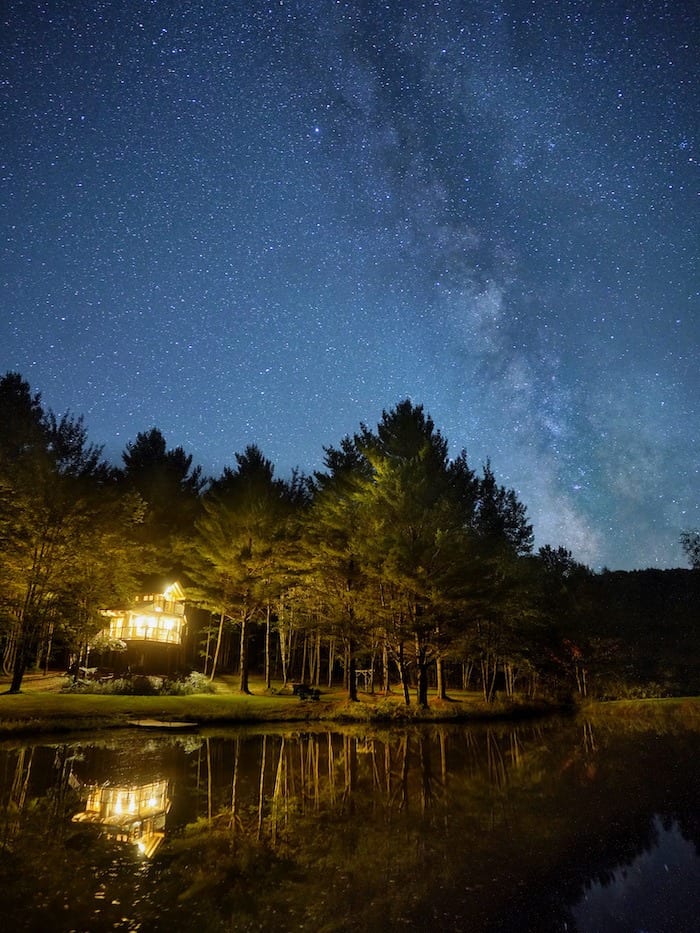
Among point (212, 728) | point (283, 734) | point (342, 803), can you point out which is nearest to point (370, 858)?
point (342, 803)

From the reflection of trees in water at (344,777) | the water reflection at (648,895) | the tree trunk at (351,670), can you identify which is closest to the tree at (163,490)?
the tree trunk at (351,670)

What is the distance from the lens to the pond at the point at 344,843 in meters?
4.83

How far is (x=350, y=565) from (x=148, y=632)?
13.3m

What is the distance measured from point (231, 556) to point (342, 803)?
72.8ft

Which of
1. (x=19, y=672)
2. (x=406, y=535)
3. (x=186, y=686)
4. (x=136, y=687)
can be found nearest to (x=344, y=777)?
(x=406, y=535)

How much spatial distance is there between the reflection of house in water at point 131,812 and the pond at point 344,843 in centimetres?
4

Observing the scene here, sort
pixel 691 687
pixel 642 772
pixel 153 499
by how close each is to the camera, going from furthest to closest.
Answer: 1. pixel 153 499
2. pixel 691 687
3. pixel 642 772

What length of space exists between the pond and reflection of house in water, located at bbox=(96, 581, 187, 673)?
1970 centimetres

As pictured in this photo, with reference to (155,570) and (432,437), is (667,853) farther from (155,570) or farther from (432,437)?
(155,570)

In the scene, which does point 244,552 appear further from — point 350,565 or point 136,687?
point 136,687

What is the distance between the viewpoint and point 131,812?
311 inches

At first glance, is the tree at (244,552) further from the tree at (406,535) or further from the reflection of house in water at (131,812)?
the reflection of house in water at (131,812)

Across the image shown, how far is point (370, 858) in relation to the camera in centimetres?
613

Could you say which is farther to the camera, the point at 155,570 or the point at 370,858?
the point at 155,570
